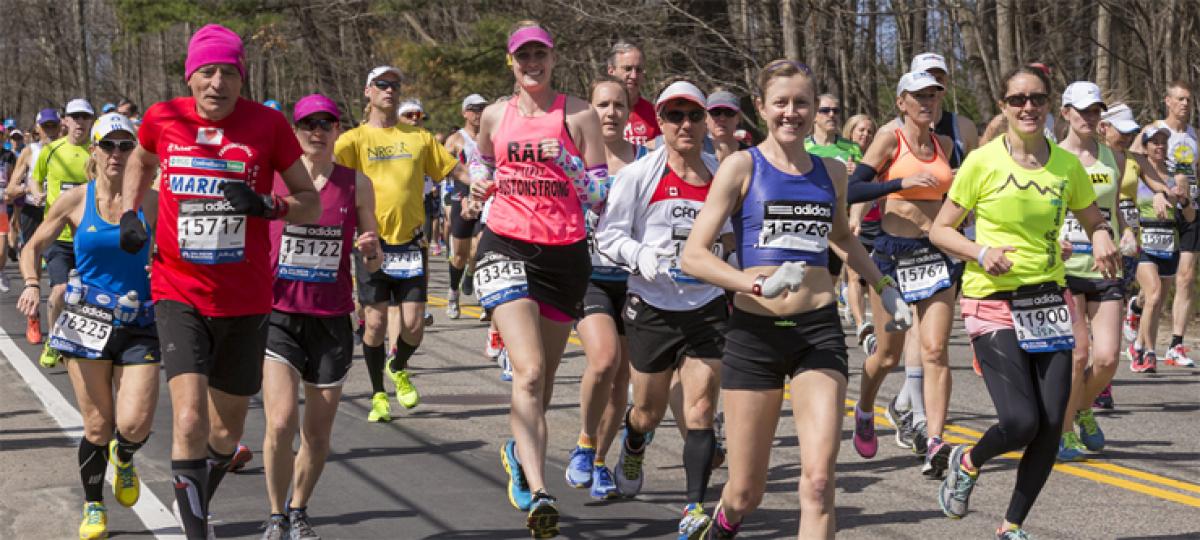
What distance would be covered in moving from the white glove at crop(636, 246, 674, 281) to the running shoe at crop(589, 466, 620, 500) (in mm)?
1710

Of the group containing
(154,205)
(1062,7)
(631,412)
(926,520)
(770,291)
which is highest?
Answer: (1062,7)

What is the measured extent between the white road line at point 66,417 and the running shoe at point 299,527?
1.95 feet

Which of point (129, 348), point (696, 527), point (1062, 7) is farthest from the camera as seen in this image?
point (1062, 7)

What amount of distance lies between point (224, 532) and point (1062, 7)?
22.7 m

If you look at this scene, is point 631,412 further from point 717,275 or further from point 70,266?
point 70,266

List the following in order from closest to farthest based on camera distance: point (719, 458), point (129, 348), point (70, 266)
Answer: point (129, 348) → point (719, 458) → point (70, 266)

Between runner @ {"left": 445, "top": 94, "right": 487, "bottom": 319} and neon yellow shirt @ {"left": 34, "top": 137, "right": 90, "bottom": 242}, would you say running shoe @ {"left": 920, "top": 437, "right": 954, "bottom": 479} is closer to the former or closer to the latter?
runner @ {"left": 445, "top": 94, "right": 487, "bottom": 319}

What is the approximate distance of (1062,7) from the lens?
27203 mm

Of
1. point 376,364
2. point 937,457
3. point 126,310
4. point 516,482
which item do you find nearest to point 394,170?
point 376,364

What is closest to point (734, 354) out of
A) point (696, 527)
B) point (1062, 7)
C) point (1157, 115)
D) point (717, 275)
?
point (717, 275)

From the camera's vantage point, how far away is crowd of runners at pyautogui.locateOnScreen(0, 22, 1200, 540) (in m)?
5.90

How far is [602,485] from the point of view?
794 centimetres

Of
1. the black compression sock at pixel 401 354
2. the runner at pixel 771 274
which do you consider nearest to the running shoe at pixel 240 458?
the black compression sock at pixel 401 354

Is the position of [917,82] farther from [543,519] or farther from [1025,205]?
[543,519]
